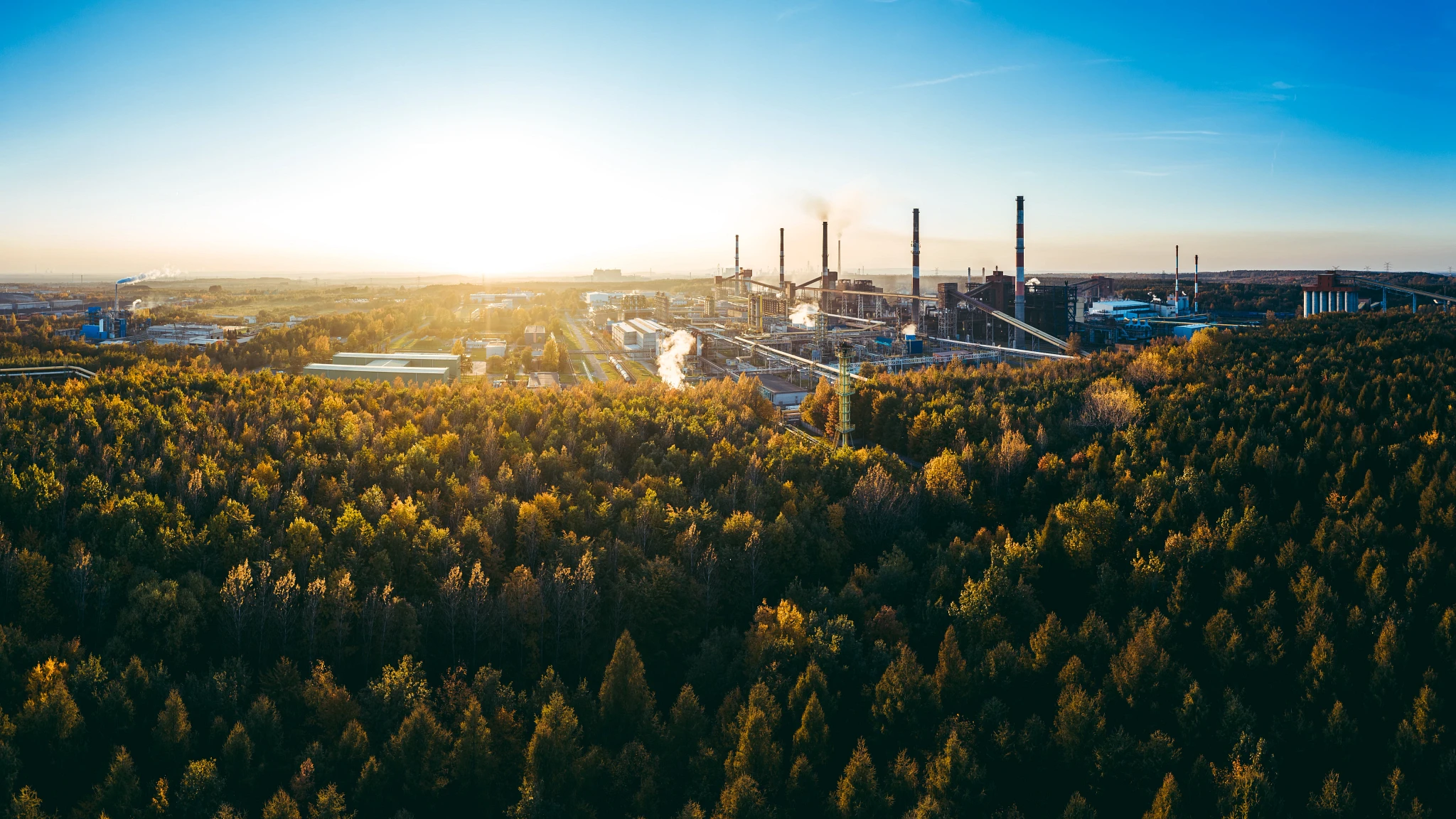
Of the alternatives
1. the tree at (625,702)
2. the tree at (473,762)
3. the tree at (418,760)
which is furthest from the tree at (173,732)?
the tree at (625,702)

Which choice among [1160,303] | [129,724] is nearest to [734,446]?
[129,724]

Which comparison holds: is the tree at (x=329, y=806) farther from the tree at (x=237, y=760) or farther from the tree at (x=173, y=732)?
the tree at (x=173, y=732)

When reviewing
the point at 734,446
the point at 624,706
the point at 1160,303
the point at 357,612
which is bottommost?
the point at 624,706

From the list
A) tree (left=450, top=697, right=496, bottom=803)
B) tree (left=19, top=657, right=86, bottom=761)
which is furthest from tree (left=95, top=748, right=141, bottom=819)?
tree (left=450, top=697, right=496, bottom=803)

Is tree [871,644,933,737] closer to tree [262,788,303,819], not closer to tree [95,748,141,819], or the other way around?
tree [262,788,303,819]

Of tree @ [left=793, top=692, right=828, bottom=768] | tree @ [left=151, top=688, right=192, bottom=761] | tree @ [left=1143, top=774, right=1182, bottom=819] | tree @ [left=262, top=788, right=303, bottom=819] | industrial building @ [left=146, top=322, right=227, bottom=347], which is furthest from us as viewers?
industrial building @ [left=146, top=322, right=227, bottom=347]

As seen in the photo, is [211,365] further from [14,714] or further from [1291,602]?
[1291,602]

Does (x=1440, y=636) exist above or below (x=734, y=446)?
below
